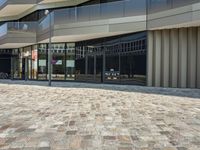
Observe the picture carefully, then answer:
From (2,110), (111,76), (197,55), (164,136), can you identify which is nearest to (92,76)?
(111,76)

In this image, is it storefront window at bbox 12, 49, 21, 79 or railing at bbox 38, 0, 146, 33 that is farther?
storefront window at bbox 12, 49, 21, 79

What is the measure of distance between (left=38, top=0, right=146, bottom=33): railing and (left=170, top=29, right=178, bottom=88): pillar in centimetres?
253

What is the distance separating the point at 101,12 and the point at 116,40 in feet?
9.39

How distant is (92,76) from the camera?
2900 cm

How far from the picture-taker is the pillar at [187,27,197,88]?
2094 centimetres

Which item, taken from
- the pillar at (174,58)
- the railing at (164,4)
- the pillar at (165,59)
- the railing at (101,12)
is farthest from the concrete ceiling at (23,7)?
the pillar at (174,58)

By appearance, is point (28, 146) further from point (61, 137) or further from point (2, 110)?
point (2, 110)

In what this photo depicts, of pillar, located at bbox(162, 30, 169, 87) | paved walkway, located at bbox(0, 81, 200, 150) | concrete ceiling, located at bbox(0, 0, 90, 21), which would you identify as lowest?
paved walkway, located at bbox(0, 81, 200, 150)

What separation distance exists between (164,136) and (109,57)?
2014 cm

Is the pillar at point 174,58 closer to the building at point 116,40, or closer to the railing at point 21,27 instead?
the building at point 116,40

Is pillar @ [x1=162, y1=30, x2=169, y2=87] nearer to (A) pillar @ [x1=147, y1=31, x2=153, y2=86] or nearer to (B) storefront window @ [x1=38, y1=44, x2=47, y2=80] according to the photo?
(A) pillar @ [x1=147, y1=31, x2=153, y2=86]

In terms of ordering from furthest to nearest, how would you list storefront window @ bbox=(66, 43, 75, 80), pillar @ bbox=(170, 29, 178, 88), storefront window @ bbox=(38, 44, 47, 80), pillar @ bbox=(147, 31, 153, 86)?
storefront window @ bbox=(38, 44, 47, 80) → storefront window @ bbox=(66, 43, 75, 80) → pillar @ bbox=(147, 31, 153, 86) → pillar @ bbox=(170, 29, 178, 88)

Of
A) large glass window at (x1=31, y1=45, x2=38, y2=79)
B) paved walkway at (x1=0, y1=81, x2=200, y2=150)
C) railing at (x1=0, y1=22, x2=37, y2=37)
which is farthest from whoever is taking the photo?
large glass window at (x1=31, y1=45, x2=38, y2=79)

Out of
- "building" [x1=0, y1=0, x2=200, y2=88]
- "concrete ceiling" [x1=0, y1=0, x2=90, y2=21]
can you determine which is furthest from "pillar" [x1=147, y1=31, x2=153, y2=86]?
"concrete ceiling" [x1=0, y1=0, x2=90, y2=21]
